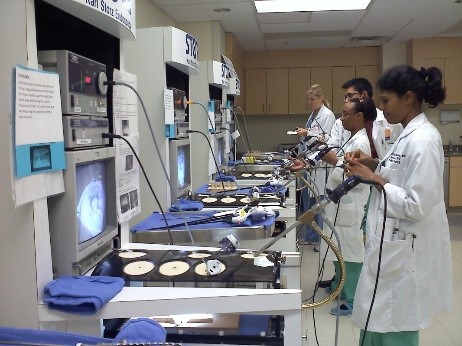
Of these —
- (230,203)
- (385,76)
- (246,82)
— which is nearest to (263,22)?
(246,82)

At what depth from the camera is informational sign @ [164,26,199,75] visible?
2.72 meters

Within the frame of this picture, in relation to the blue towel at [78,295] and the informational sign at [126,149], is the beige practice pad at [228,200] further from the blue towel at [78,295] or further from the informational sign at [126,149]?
the blue towel at [78,295]

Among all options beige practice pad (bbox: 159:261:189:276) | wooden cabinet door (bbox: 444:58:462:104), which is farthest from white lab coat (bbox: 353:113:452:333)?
wooden cabinet door (bbox: 444:58:462:104)

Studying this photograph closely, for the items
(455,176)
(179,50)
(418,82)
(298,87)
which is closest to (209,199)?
(179,50)

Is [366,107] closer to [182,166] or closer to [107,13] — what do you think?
[182,166]

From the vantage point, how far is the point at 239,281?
1455 mm

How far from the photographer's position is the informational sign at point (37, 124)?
1169 mm

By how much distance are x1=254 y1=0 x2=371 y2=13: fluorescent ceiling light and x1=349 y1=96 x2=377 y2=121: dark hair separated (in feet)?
6.99

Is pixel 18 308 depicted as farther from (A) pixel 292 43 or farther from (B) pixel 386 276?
(A) pixel 292 43

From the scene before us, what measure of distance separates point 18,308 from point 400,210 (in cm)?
137

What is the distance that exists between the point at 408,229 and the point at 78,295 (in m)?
1.30

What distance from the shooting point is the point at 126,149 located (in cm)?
194

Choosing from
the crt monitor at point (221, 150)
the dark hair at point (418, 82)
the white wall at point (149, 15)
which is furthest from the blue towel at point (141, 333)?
the white wall at point (149, 15)

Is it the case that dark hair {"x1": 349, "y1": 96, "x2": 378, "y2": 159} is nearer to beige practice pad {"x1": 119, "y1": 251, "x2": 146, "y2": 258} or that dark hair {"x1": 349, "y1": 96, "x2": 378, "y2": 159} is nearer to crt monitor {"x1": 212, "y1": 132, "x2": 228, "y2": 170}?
crt monitor {"x1": 212, "y1": 132, "x2": 228, "y2": 170}
